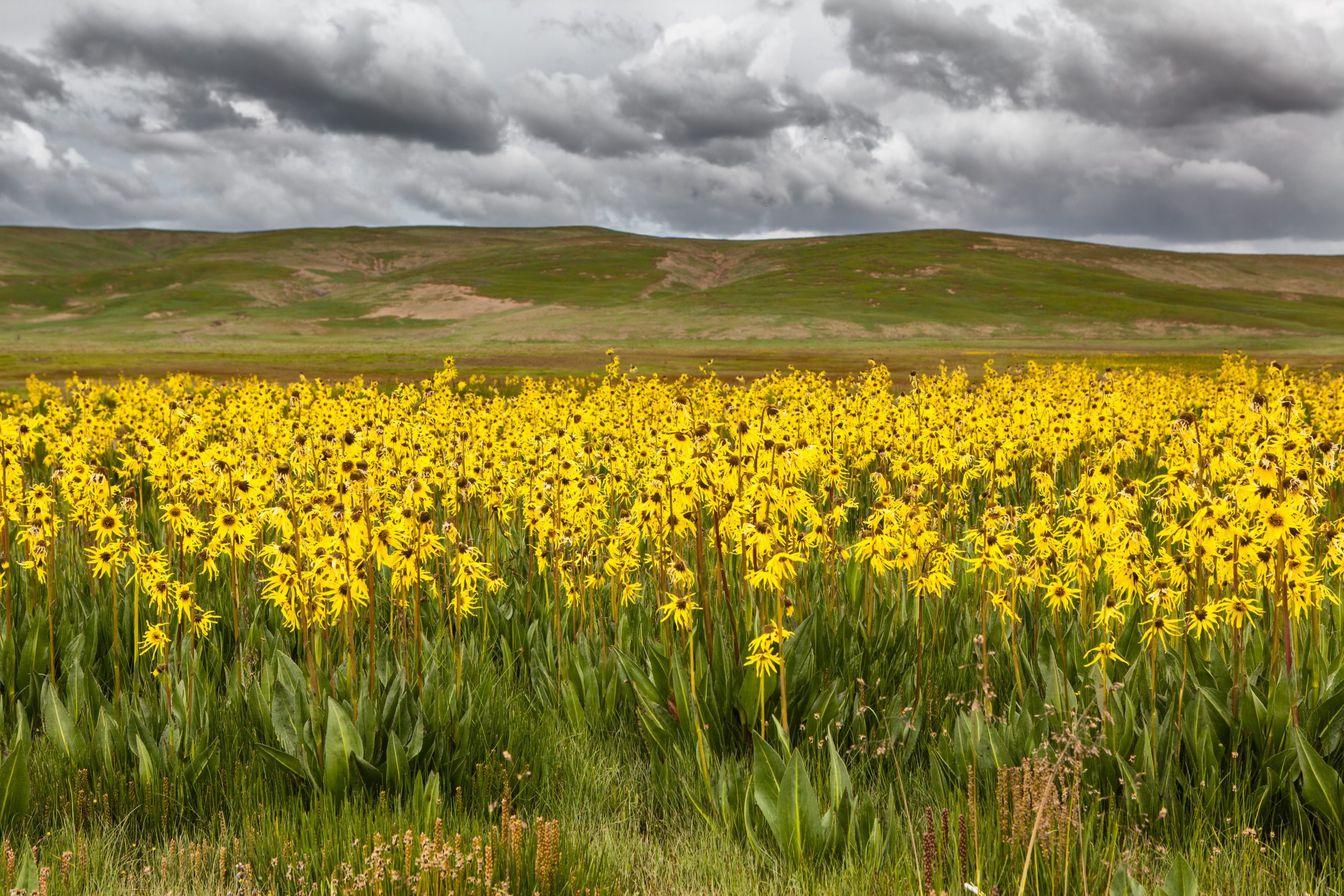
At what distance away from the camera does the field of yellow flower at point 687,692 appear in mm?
3529

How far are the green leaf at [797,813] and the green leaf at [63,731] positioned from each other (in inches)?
138

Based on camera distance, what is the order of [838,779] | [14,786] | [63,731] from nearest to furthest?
[838,779]
[14,786]
[63,731]

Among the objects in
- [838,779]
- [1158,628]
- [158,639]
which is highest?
[1158,628]

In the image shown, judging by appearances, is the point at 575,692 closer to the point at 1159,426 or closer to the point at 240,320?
the point at 1159,426

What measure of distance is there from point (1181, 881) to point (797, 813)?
141 centimetres

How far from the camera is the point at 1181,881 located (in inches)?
121

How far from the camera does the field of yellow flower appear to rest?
139 inches

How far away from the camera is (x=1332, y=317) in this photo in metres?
160

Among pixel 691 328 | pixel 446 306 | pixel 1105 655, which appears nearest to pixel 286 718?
pixel 1105 655

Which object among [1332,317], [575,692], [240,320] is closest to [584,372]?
[575,692]

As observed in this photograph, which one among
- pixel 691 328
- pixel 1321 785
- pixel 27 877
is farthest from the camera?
pixel 691 328

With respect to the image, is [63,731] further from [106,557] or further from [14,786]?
[106,557]

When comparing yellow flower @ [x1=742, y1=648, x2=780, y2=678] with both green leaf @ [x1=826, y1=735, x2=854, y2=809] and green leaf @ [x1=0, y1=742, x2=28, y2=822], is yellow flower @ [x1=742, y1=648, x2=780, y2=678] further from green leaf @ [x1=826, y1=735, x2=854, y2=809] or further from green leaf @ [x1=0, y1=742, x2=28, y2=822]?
green leaf @ [x1=0, y1=742, x2=28, y2=822]

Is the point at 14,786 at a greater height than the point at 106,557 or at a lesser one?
lesser
